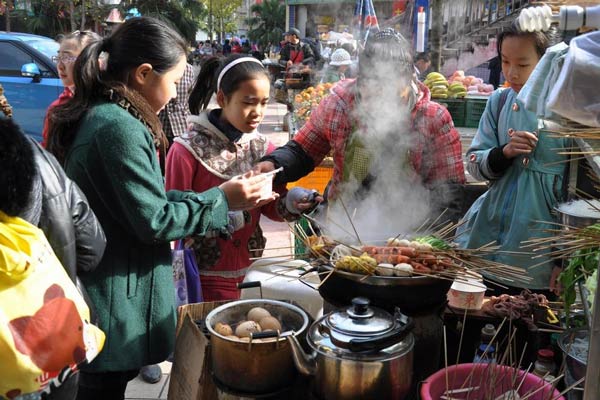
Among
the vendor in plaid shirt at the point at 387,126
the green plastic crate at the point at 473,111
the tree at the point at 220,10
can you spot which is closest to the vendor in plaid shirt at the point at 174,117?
the vendor in plaid shirt at the point at 387,126

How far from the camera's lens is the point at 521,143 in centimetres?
287

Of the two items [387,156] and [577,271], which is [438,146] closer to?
[387,156]

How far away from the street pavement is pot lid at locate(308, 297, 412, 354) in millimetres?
592

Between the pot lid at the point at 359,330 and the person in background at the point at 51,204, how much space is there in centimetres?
83

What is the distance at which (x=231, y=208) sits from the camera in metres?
2.48

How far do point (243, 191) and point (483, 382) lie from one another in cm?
122

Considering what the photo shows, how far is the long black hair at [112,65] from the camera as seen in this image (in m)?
2.16

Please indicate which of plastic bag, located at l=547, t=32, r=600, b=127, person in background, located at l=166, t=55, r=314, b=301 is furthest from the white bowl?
plastic bag, located at l=547, t=32, r=600, b=127

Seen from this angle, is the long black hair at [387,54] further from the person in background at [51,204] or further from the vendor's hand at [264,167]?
the person in background at [51,204]

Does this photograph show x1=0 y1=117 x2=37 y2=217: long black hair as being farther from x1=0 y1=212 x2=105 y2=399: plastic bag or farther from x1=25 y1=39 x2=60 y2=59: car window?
x1=25 y1=39 x2=60 y2=59: car window

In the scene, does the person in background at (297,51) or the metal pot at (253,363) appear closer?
the metal pot at (253,363)

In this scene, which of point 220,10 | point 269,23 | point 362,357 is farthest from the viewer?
point 220,10

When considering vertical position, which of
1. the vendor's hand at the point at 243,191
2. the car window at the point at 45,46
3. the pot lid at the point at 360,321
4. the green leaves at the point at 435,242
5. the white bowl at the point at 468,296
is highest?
the car window at the point at 45,46

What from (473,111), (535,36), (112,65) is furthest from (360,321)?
(473,111)
